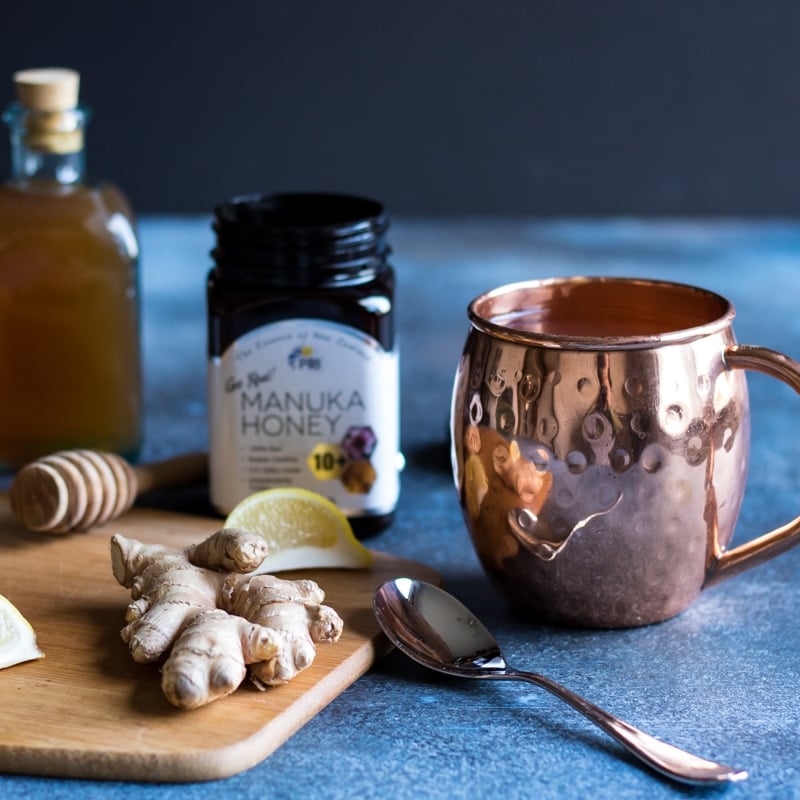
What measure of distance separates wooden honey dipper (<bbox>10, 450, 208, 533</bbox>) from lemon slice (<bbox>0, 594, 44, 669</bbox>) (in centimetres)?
22

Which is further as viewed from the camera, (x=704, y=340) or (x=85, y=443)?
(x=85, y=443)

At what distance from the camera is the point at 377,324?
111cm

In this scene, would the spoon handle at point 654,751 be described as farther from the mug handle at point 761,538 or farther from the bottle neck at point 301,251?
the bottle neck at point 301,251

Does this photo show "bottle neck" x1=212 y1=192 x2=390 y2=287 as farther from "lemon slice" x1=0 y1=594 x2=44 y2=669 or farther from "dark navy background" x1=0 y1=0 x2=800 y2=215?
"dark navy background" x1=0 y1=0 x2=800 y2=215

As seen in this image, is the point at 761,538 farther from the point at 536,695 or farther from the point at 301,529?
the point at 301,529

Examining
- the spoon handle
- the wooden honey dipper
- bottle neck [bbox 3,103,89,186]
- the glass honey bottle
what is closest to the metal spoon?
the spoon handle

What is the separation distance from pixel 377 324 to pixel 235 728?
42cm

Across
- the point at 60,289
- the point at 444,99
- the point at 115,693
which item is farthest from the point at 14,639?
the point at 444,99

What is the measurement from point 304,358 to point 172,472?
0.21 meters

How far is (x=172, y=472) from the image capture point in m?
1.24

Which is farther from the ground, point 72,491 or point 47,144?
point 47,144

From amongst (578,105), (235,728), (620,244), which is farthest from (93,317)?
(620,244)

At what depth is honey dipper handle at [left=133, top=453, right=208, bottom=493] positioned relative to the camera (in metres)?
1.22

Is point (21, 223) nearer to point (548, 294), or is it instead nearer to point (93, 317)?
point (93, 317)
